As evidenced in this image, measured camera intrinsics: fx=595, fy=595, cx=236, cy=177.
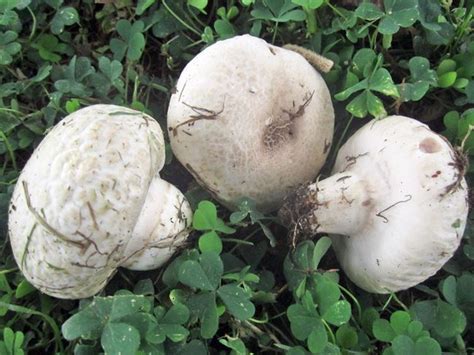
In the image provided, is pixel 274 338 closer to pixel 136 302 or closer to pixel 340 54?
pixel 136 302

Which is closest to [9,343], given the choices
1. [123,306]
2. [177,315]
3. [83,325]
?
[83,325]

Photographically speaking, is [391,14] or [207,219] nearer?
[207,219]

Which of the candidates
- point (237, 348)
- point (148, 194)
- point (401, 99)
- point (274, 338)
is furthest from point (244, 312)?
point (401, 99)

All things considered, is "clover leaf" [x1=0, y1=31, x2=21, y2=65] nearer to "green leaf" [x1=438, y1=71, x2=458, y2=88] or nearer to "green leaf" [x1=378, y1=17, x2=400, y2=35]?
"green leaf" [x1=378, y1=17, x2=400, y2=35]

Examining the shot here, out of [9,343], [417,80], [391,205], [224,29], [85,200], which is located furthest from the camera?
[224,29]

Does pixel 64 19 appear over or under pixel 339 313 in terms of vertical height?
over

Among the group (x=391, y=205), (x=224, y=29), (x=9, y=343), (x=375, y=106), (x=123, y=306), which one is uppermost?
(x=224, y=29)

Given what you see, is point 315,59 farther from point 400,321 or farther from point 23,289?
point 23,289
